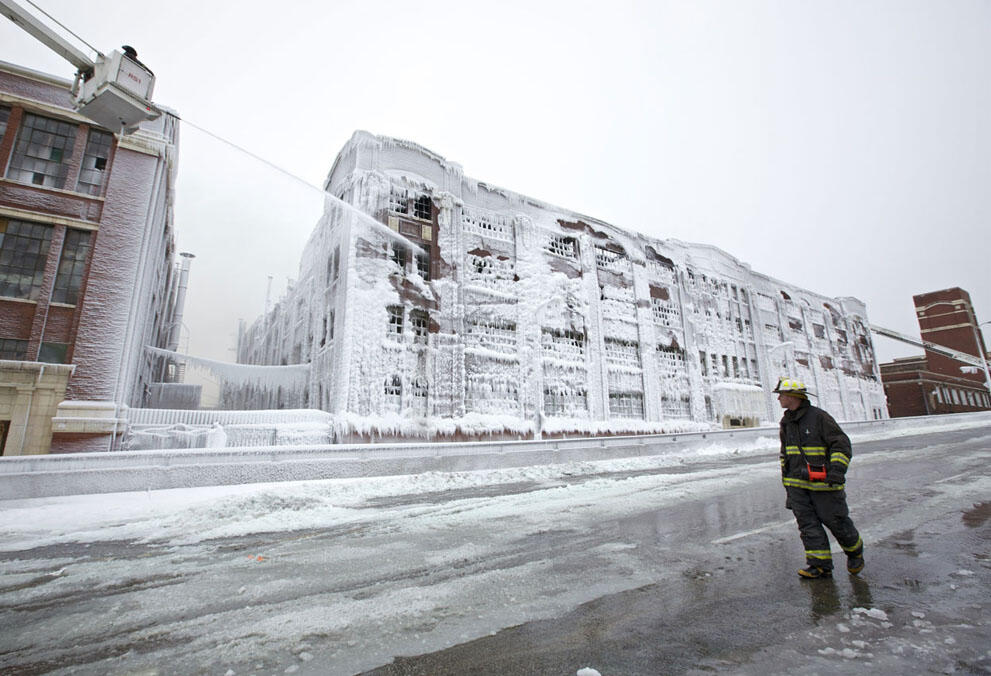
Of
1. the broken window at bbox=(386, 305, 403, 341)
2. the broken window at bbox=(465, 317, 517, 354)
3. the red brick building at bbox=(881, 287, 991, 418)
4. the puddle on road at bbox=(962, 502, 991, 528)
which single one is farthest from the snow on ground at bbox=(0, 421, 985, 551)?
the red brick building at bbox=(881, 287, 991, 418)

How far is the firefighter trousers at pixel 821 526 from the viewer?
12.7ft

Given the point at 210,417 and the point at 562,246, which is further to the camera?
the point at 562,246

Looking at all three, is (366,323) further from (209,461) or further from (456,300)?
(209,461)

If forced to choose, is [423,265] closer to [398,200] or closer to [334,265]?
[398,200]

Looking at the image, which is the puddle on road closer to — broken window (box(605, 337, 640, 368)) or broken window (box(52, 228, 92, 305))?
broken window (box(605, 337, 640, 368))

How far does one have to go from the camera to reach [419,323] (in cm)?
2011

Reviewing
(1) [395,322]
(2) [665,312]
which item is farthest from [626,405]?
(1) [395,322]

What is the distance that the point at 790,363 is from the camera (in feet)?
113

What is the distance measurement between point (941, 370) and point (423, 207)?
7271 cm

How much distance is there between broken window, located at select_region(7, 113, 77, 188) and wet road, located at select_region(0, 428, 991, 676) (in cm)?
1419

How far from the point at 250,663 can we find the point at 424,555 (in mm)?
2329

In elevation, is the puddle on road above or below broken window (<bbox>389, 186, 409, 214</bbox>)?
below

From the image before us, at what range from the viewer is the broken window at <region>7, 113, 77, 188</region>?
13.8 metres

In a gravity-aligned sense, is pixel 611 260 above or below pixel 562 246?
Result: below
